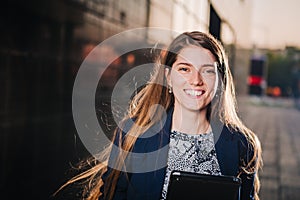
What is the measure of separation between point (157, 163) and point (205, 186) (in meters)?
0.22

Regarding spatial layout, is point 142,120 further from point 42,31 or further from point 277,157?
point 277,157

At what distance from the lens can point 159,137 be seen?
5.41 ft

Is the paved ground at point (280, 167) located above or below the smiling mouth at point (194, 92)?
below

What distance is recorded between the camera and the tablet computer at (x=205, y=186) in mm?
1440

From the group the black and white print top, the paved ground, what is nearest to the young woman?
the black and white print top

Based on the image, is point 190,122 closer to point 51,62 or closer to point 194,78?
point 194,78

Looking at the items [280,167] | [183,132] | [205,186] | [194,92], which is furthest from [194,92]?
[280,167]

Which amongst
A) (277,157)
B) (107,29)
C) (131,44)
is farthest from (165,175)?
(277,157)

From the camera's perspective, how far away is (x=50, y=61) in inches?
210

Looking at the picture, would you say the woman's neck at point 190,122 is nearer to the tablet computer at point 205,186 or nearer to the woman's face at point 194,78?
the woman's face at point 194,78

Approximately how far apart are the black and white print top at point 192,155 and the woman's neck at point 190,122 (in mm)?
26

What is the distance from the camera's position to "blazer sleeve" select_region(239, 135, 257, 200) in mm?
1660

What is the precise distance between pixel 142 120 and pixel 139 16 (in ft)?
10.6

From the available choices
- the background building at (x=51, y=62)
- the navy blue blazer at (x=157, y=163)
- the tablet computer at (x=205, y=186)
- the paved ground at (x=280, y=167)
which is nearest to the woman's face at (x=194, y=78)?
the navy blue blazer at (x=157, y=163)
